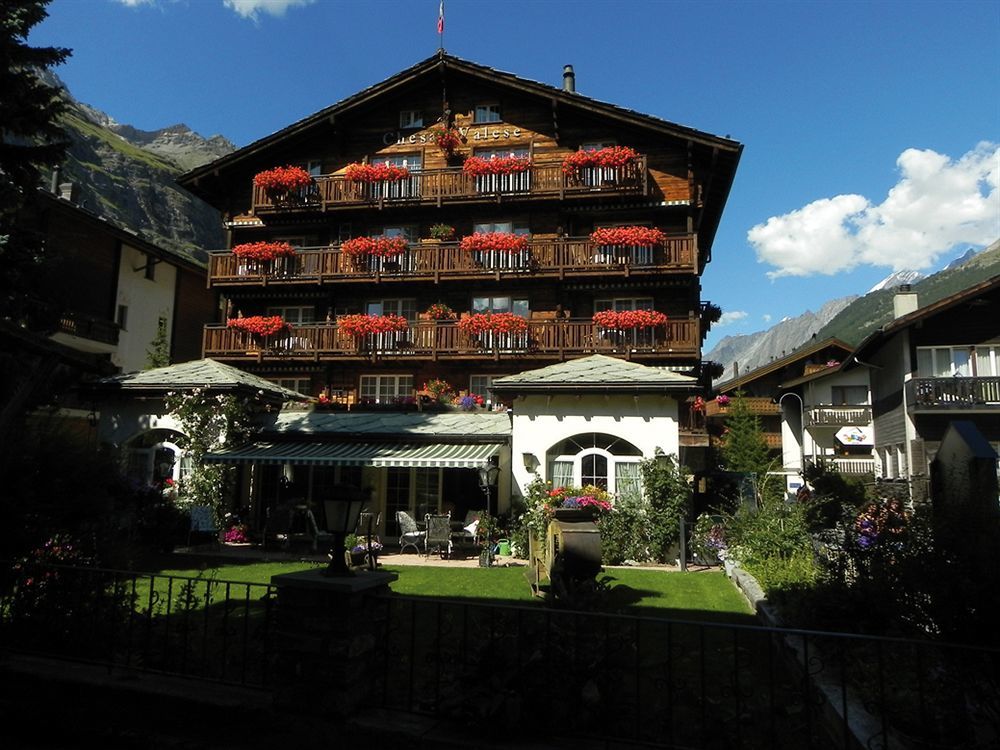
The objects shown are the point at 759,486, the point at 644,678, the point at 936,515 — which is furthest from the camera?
the point at 759,486

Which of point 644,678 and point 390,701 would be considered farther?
point 644,678

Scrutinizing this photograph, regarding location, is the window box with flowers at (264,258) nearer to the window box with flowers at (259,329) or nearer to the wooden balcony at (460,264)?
the wooden balcony at (460,264)

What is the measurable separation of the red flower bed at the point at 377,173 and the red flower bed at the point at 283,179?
175cm

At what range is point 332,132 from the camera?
85.3 feet

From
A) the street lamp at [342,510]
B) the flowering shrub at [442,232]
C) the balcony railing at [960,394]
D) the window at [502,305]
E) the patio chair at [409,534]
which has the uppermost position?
the flowering shrub at [442,232]

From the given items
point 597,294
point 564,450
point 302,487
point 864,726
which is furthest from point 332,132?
point 864,726

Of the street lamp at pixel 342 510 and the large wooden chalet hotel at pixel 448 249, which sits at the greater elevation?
the large wooden chalet hotel at pixel 448 249

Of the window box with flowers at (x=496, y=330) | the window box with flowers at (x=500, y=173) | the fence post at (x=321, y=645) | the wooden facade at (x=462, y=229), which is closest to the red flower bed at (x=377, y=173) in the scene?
the wooden facade at (x=462, y=229)

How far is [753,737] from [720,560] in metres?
9.27

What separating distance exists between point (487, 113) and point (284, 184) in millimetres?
8337

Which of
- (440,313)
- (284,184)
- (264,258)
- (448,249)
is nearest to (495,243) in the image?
(448,249)

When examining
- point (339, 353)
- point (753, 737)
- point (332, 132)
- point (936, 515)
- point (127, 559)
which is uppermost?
point (332, 132)

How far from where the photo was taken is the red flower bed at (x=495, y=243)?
73.5ft

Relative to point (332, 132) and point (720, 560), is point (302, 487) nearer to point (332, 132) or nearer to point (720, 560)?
point (720, 560)
